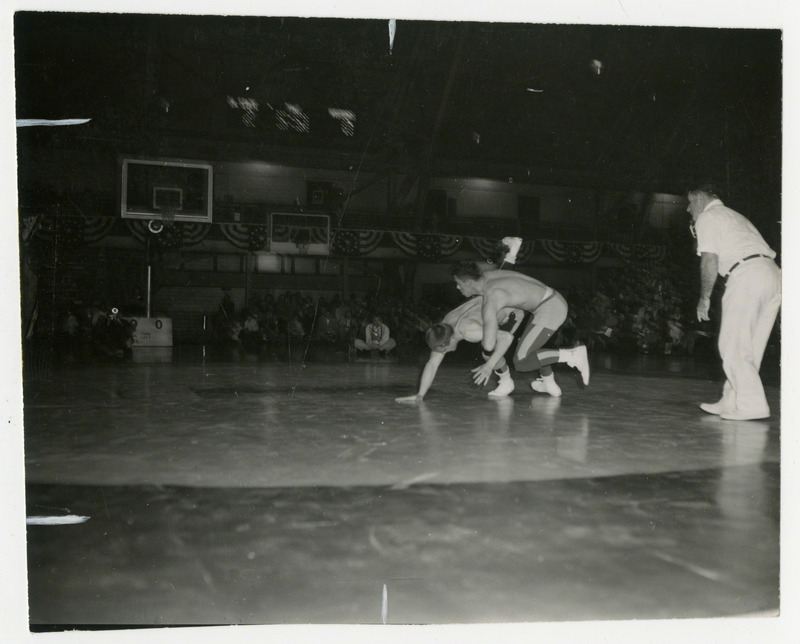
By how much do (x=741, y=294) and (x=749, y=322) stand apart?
0.15 m

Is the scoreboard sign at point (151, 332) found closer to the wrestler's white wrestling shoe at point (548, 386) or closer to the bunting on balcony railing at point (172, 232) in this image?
the bunting on balcony railing at point (172, 232)

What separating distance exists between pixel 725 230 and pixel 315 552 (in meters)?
2.69

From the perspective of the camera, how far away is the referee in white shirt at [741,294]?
3.04 metres

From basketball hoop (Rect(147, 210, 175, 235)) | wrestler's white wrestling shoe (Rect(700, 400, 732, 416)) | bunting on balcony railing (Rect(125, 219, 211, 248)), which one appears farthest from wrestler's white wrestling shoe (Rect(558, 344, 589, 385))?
bunting on balcony railing (Rect(125, 219, 211, 248))

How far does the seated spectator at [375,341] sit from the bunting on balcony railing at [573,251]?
6.48 metres

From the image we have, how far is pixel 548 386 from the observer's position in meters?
4.05

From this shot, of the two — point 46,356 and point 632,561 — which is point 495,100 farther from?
point 632,561

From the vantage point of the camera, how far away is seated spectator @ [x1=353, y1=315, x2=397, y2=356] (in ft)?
27.3

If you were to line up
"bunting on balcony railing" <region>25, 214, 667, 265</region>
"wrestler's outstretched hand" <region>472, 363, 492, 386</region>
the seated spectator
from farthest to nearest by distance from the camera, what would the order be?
"bunting on balcony railing" <region>25, 214, 667, 265</region>
the seated spectator
"wrestler's outstretched hand" <region>472, 363, 492, 386</region>

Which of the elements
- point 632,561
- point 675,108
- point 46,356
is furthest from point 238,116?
point 632,561

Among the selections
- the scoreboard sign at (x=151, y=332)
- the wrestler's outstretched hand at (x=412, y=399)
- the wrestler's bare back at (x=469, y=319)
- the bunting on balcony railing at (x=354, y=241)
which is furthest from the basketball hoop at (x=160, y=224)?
the wrestler's outstretched hand at (x=412, y=399)

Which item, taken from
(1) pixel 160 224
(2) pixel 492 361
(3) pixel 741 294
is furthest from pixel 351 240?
(3) pixel 741 294

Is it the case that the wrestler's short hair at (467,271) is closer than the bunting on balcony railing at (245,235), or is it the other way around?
the wrestler's short hair at (467,271)

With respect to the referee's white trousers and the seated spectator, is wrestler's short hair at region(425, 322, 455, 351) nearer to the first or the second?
the referee's white trousers
